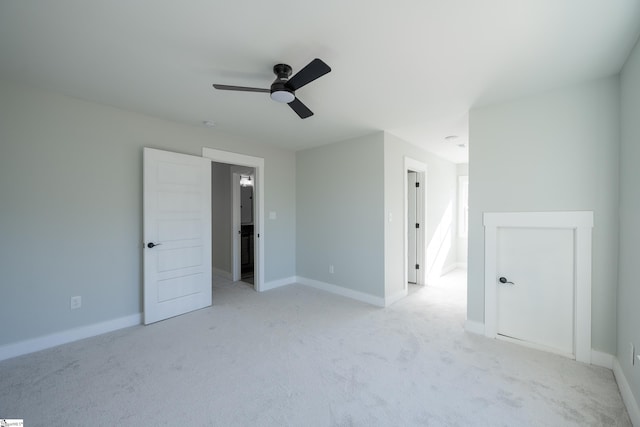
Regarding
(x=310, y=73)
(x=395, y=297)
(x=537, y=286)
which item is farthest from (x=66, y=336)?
(x=537, y=286)

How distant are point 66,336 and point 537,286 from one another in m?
4.72

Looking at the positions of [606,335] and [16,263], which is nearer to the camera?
[606,335]

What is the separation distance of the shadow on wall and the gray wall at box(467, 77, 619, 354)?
204 centimetres

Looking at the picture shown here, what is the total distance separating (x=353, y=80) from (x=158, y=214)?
269 centimetres

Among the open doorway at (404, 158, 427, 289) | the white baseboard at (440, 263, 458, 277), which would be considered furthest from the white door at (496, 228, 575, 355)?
the white baseboard at (440, 263, 458, 277)

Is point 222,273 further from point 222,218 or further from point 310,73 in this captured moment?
point 310,73

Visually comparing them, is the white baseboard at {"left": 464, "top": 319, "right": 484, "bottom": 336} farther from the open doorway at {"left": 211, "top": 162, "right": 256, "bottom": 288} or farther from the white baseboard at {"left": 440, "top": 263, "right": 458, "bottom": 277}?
the open doorway at {"left": 211, "top": 162, "right": 256, "bottom": 288}

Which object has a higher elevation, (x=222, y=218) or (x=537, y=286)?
(x=222, y=218)

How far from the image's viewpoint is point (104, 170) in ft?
9.63

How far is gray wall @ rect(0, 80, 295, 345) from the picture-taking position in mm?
2438

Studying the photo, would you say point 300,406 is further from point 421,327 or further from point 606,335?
point 606,335

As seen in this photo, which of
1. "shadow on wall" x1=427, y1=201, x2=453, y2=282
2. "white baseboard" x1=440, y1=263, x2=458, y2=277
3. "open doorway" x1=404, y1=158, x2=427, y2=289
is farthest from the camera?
"white baseboard" x1=440, y1=263, x2=458, y2=277

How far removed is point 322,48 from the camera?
6.27 feet

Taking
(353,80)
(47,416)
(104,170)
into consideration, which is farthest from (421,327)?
(104,170)
